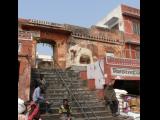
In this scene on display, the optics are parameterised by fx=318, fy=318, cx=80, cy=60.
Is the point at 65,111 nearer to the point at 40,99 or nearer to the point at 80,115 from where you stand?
the point at 40,99

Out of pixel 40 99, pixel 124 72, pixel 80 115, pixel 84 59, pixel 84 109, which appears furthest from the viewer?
pixel 84 59

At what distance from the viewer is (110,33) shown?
24.3 m

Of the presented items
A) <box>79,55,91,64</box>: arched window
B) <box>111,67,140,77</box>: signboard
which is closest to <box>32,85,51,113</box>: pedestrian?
<box>111,67,140,77</box>: signboard

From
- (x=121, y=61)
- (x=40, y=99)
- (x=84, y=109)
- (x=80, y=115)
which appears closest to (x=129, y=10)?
(x=121, y=61)

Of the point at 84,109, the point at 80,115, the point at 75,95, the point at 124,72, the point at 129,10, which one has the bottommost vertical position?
the point at 80,115

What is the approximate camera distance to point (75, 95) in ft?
46.7

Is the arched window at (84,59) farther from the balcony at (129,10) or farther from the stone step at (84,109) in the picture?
the stone step at (84,109)

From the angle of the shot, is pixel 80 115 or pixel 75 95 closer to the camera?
pixel 80 115

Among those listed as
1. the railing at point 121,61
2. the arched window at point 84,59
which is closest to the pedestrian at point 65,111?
the railing at point 121,61

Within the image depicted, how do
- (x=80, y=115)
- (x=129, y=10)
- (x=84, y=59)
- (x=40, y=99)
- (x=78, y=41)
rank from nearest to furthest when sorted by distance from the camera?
(x=40, y=99)
(x=80, y=115)
(x=78, y=41)
(x=84, y=59)
(x=129, y=10)

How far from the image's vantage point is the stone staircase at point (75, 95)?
12.6 meters

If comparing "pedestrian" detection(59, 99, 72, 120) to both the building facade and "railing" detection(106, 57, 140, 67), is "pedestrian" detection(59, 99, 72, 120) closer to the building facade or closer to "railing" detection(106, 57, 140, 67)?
"railing" detection(106, 57, 140, 67)
